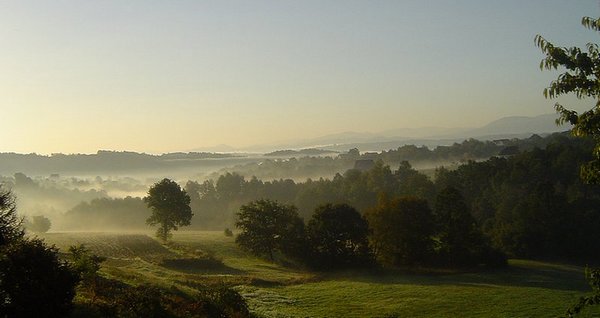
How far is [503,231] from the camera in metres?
97.9

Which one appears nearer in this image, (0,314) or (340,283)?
(0,314)

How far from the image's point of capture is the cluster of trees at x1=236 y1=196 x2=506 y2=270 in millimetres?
81062

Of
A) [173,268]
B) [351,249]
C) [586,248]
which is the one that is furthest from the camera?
[586,248]

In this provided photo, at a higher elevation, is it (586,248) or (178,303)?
(178,303)

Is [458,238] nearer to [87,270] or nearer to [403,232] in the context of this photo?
[403,232]

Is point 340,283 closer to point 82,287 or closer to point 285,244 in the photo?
point 285,244

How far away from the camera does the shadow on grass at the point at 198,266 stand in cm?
6994

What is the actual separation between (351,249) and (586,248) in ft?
167

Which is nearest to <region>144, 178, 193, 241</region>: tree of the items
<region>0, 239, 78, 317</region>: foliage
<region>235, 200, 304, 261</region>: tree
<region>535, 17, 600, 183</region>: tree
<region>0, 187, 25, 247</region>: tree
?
<region>235, 200, 304, 261</region>: tree

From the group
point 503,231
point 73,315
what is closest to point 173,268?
point 73,315

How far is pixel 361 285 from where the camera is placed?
6066cm

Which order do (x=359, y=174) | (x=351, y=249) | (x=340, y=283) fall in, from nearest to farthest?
(x=340, y=283) → (x=351, y=249) → (x=359, y=174)

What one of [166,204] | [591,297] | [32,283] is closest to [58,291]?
[32,283]

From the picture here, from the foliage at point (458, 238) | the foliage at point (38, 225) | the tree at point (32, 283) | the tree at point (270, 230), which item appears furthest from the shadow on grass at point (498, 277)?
the foliage at point (38, 225)
